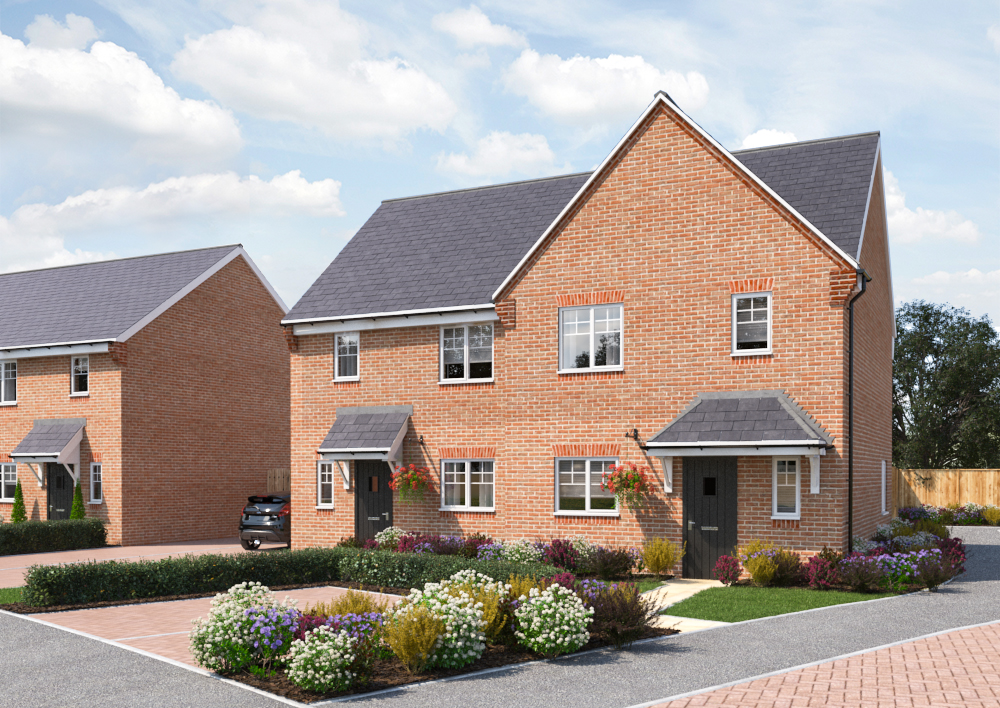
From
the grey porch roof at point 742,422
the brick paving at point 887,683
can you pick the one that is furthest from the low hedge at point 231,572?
the brick paving at point 887,683

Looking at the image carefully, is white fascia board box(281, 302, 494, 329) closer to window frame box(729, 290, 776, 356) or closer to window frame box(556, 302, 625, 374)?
window frame box(556, 302, 625, 374)

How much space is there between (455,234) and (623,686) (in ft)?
55.4

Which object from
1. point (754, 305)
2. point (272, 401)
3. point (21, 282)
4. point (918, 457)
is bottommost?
point (918, 457)

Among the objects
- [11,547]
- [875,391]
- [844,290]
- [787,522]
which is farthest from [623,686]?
[11,547]

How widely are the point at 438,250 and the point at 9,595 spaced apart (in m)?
13.2

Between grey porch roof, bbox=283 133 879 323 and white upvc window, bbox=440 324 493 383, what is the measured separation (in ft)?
2.57

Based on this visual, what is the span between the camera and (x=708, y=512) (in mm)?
18422

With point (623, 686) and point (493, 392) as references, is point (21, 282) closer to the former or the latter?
point (493, 392)

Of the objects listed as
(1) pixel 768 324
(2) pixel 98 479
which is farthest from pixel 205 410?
(1) pixel 768 324

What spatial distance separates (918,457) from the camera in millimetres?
53156

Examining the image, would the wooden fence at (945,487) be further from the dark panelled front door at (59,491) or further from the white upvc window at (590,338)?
the dark panelled front door at (59,491)

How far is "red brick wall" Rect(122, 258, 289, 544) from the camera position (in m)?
27.4

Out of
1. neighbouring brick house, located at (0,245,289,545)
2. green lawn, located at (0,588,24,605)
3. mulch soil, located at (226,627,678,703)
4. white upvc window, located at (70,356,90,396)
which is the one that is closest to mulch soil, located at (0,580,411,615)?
green lawn, located at (0,588,24,605)

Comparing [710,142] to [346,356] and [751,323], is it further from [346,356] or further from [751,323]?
[346,356]
